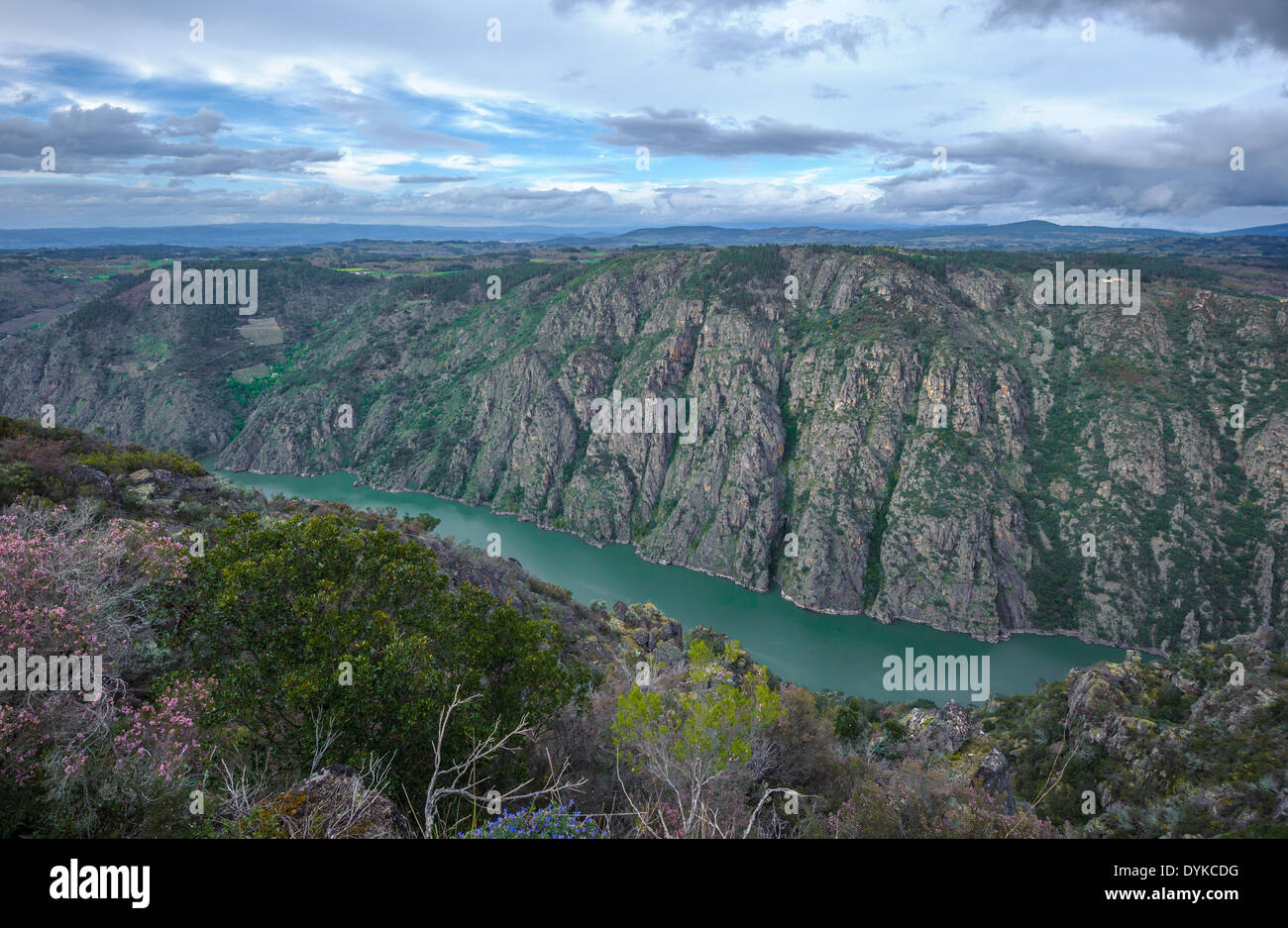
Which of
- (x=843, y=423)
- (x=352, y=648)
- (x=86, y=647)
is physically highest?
(x=843, y=423)

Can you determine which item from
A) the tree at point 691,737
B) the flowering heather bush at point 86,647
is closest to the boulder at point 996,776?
the tree at point 691,737

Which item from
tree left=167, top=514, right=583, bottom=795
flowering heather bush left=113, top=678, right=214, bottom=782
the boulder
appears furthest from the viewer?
the boulder

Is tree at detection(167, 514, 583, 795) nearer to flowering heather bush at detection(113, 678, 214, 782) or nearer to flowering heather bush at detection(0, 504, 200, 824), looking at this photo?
flowering heather bush at detection(113, 678, 214, 782)

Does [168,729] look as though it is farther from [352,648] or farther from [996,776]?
[996,776]

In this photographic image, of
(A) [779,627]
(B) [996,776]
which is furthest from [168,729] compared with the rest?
(A) [779,627]

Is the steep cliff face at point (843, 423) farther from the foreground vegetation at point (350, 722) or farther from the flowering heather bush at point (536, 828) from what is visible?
the flowering heather bush at point (536, 828)

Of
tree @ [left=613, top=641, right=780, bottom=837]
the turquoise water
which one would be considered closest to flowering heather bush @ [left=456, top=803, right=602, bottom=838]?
tree @ [left=613, top=641, right=780, bottom=837]
